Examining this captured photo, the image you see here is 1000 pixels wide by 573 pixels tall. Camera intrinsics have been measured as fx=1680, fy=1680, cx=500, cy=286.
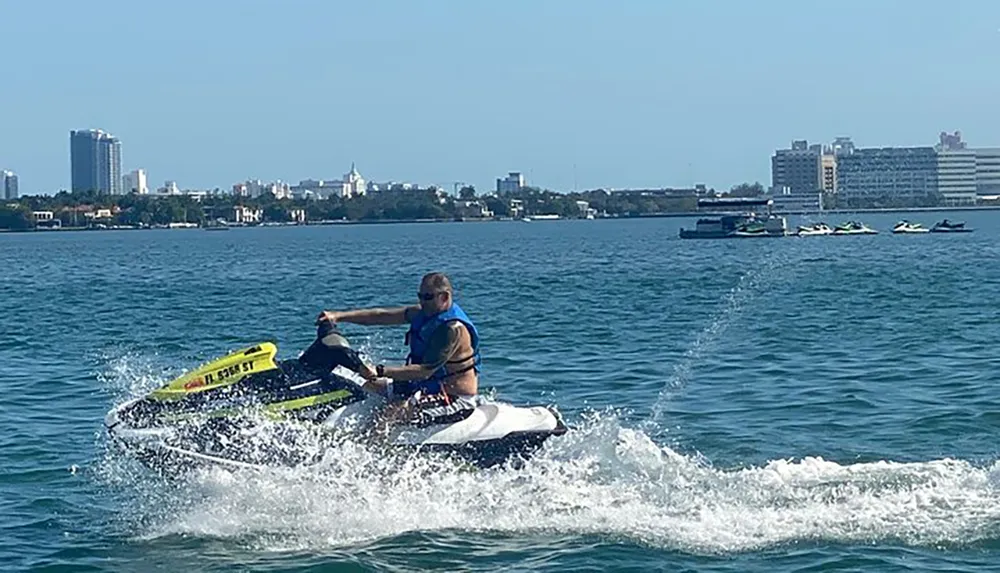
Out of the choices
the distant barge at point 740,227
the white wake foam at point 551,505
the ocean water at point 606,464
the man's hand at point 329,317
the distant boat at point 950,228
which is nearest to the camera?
the ocean water at point 606,464

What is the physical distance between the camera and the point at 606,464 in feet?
42.9

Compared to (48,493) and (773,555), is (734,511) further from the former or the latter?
(48,493)

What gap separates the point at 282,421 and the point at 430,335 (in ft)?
4.15

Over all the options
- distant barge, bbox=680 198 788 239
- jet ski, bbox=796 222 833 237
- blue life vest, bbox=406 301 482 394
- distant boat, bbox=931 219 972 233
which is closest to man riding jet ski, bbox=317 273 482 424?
blue life vest, bbox=406 301 482 394

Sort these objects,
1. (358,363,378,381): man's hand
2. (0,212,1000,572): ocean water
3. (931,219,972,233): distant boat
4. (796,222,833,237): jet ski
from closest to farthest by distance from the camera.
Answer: (0,212,1000,572): ocean water < (358,363,378,381): man's hand < (796,222,833,237): jet ski < (931,219,972,233): distant boat

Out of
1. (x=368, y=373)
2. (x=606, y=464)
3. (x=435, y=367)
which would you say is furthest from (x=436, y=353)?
(x=606, y=464)

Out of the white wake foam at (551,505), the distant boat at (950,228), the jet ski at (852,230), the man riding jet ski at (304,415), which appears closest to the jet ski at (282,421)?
the man riding jet ski at (304,415)

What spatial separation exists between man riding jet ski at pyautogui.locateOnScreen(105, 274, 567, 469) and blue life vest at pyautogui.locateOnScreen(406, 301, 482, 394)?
0.04 feet

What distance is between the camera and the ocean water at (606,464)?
11.4 meters

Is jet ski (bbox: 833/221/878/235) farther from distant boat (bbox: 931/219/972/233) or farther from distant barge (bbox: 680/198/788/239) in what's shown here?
distant barge (bbox: 680/198/788/239)

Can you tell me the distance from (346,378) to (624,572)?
265 cm

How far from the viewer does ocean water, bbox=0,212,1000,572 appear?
11.4 metres

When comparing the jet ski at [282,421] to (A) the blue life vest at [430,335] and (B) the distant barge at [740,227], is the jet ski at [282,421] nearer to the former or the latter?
(A) the blue life vest at [430,335]

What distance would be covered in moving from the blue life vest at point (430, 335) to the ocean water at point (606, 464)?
0.62 m
